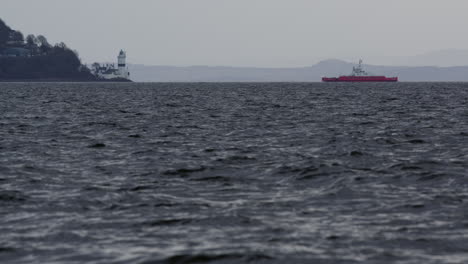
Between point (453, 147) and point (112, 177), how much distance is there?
12682 millimetres

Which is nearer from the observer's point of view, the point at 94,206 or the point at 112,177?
→ the point at 94,206

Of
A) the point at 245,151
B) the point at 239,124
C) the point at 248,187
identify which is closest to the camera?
the point at 248,187

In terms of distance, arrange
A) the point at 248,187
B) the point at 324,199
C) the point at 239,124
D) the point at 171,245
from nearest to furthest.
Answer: the point at 171,245 < the point at 324,199 < the point at 248,187 < the point at 239,124

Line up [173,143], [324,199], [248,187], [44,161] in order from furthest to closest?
1. [173,143]
2. [44,161]
3. [248,187]
4. [324,199]

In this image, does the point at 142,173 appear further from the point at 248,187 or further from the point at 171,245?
the point at 171,245

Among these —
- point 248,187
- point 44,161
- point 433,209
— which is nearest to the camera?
point 433,209

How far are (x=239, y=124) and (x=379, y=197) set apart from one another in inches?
885

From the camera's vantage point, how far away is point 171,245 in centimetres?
1058

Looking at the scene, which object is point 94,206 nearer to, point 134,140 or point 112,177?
point 112,177

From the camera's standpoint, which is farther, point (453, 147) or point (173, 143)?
point (173, 143)

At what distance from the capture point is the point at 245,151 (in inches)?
904

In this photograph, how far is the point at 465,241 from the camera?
10.7 metres

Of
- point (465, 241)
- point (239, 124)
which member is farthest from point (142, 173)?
point (239, 124)

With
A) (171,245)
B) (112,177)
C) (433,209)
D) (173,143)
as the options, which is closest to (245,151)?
(173,143)
